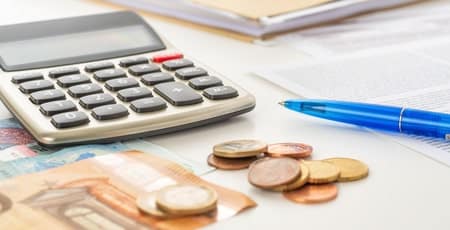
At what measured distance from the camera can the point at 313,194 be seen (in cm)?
43

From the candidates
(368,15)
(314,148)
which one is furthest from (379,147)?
(368,15)

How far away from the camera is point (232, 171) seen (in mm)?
465

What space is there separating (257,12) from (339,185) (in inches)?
13.6

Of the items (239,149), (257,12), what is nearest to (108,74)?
(239,149)

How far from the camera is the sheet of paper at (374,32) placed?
73cm

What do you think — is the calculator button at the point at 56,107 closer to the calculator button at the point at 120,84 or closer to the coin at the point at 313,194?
the calculator button at the point at 120,84

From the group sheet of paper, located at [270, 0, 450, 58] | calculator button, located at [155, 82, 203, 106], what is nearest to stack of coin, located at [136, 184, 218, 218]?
calculator button, located at [155, 82, 203, 106]

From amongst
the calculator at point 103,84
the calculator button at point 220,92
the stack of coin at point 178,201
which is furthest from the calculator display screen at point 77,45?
the stack of coin at point 178,201

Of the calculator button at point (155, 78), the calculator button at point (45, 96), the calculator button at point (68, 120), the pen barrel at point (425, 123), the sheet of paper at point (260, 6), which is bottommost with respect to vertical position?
the calculator button at point (68, 120)

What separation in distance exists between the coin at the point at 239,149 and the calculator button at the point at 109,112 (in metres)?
0.07

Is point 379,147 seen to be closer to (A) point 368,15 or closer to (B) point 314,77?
(B) point 314,77

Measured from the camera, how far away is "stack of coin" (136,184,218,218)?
0.40 meters

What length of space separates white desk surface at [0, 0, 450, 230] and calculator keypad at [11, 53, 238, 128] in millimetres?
26

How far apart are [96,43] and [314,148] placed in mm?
218
